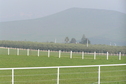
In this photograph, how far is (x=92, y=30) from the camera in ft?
340

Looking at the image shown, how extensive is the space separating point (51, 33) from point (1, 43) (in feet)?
123

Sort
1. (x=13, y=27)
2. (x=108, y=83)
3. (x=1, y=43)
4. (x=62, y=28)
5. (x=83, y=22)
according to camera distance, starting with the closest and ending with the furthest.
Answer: (x=108, y=83) < (x=1, y=43) < (x=13, y=27) < (x=62, y=28) < (x=83, y=22)

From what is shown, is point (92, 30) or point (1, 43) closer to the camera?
point (1, 43)

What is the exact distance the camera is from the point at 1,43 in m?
57.5

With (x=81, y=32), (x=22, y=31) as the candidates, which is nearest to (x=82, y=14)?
(x=81, y=32)

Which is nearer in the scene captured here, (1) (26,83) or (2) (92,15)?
(1) (26,83)

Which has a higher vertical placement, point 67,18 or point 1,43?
point 67,18

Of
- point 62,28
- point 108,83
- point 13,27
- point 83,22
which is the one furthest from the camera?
point 83,22

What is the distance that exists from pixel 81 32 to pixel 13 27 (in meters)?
22.1

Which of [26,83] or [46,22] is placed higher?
[46,22]

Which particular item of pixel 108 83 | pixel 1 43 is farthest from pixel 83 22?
pixel 108 83

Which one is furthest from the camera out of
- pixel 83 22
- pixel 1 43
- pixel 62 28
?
pixel 83 22

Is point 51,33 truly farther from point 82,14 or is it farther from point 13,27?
point 82,14

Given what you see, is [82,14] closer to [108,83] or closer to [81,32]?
[81,32]
